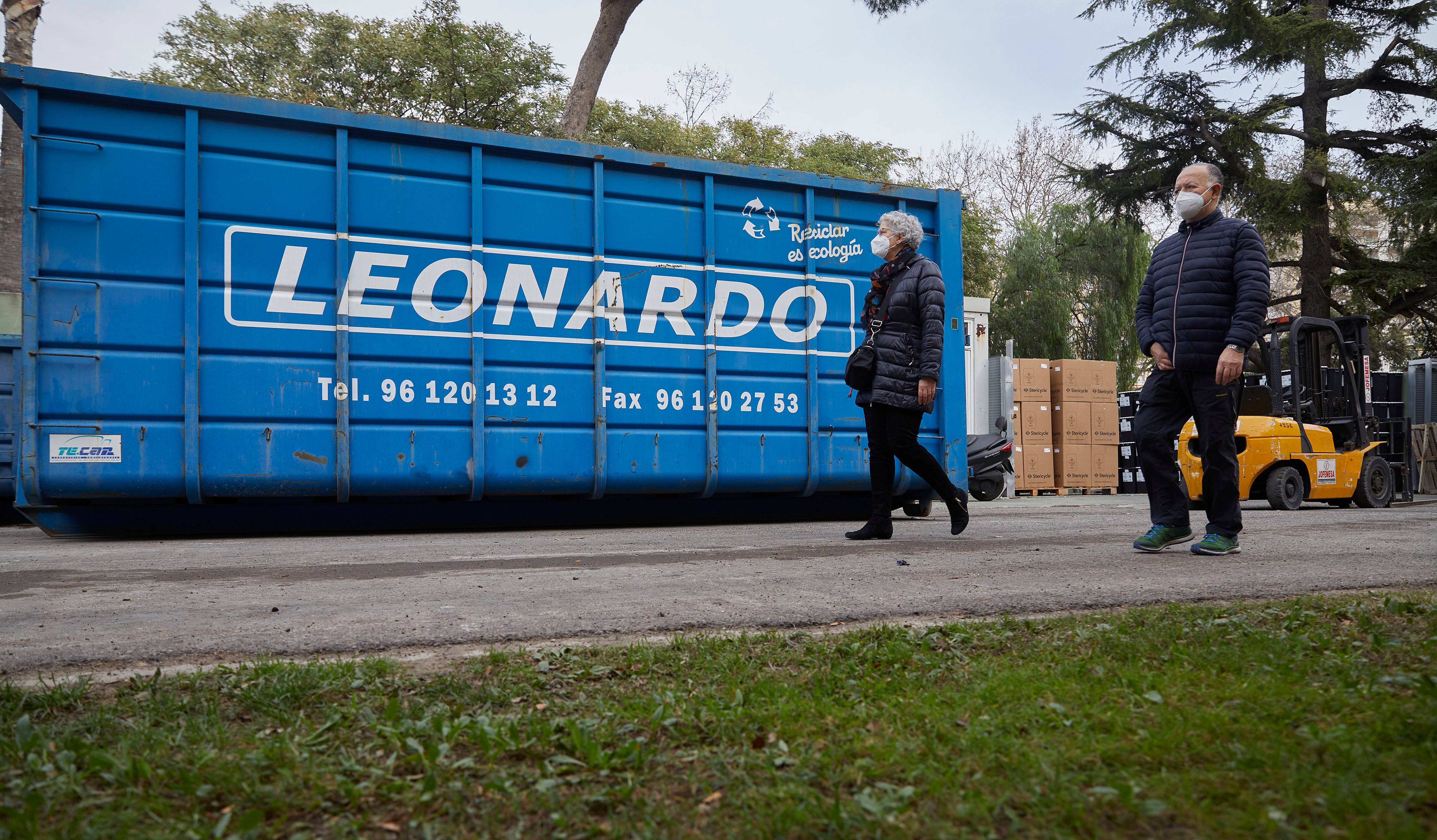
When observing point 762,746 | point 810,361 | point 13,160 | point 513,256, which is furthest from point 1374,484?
point 13,160

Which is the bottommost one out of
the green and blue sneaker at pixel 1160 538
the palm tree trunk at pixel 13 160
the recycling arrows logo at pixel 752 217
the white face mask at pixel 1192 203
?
the green and blue sneaker at pixel 1160 538

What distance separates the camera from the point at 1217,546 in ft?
14.1

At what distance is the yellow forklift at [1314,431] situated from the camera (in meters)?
9.60

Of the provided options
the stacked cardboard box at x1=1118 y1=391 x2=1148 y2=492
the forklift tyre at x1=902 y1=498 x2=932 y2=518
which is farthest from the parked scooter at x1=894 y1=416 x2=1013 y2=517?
the stacked cardboard box at x1=1118 y1=391 x2=1148 y2=492

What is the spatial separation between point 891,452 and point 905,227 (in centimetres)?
132

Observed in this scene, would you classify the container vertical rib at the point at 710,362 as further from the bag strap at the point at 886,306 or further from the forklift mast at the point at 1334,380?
the forklift mast at the point at 1334,380

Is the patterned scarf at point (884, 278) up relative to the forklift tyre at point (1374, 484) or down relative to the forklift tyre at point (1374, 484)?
up

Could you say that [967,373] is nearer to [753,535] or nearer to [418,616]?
[753,535]

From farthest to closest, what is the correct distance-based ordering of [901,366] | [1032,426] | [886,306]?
[1032,426] → [886,306] → [901,366]

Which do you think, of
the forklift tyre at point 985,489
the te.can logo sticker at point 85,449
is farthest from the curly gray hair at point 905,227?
the forklift tyre at point 985,489

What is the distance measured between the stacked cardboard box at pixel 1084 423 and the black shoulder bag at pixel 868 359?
11628 millimetres

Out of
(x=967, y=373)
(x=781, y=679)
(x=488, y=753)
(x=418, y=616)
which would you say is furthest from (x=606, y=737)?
(x=967, y=373)

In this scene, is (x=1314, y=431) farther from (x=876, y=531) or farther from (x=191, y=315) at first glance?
(x=191, y=315)

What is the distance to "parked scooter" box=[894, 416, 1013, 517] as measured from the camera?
36.9ft
